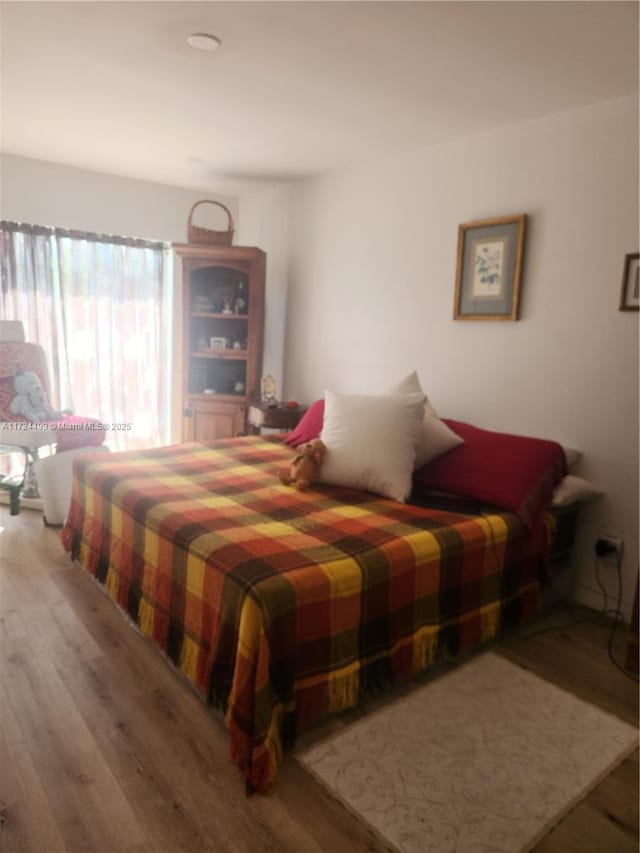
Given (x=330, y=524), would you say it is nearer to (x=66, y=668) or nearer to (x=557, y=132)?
(x=66, y=668)

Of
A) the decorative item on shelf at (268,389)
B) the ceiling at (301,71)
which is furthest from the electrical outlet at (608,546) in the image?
the decorative item on shelf at (268,389)

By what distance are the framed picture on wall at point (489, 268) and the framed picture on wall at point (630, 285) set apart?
1.67 feet

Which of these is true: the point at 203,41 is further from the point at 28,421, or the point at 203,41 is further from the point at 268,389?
the point at 28,421

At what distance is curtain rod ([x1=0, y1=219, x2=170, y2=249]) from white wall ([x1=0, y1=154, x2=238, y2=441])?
0.11 feet

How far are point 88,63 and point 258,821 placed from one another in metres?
2.83

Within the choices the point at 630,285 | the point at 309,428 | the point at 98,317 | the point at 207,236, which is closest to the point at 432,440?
the point at 309,428

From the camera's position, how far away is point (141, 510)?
216 centimetres

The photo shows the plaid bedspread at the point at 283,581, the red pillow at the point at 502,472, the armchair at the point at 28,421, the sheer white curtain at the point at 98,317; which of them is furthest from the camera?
the sheer white curtain at the point at 98,317

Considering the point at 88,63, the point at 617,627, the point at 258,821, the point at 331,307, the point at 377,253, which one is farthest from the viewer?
the point at 331,307

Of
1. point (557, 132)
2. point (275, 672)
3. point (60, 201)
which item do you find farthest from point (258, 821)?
point (60, 201)

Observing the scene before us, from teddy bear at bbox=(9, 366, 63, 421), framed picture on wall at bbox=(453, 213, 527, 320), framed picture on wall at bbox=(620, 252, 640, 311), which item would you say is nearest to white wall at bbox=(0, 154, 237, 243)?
teddy bear at bbox=(9, 366, 63, 421)

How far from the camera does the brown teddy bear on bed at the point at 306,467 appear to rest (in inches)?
99.0

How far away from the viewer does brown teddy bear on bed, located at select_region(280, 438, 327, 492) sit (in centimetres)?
251

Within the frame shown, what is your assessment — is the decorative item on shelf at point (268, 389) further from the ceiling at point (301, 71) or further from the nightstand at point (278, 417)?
the ceiling at point (301, 71)
